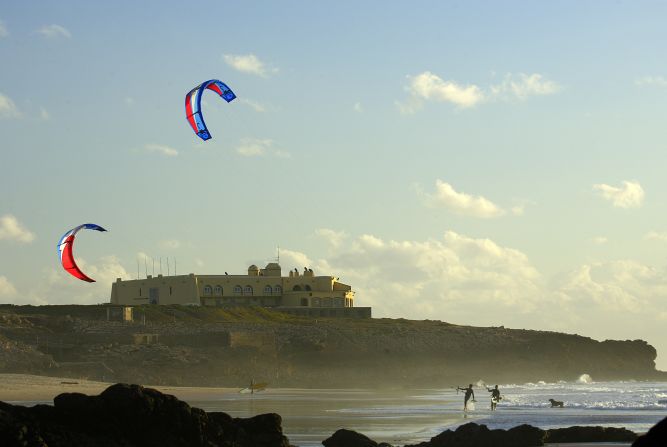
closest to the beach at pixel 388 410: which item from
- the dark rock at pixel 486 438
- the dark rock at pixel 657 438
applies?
the dark rock at pixel 486 438

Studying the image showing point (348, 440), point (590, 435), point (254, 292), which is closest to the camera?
point (348, 440)

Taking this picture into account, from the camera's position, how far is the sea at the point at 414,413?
27.2 metres

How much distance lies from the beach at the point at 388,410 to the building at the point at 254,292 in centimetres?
3783

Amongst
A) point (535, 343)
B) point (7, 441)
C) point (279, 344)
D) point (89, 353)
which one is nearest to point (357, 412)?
point (7, 441)

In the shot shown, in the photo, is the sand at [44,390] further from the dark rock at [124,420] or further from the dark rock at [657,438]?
the dark rock at [657,438]

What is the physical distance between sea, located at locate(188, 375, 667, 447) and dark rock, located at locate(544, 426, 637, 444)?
9.03ft

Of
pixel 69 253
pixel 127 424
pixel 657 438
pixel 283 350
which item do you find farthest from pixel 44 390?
pixel 657 438

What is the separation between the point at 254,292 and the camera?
297 ft

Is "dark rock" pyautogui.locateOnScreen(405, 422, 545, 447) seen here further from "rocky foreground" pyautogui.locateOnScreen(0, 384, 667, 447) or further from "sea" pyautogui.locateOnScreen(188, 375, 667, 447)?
"rocky foreground" pyautogui.locateOnScreen(0, 384, 667, 447)

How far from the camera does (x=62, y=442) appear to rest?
53.0 feet

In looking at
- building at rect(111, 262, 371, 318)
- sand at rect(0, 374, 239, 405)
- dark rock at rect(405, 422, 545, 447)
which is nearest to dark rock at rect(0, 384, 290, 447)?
dark rock at rect(405, 422, 545, 447)

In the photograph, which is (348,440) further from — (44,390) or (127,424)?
(44,390)

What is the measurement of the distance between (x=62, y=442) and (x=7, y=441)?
1.73m

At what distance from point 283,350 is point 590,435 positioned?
→ 44.2 metres
